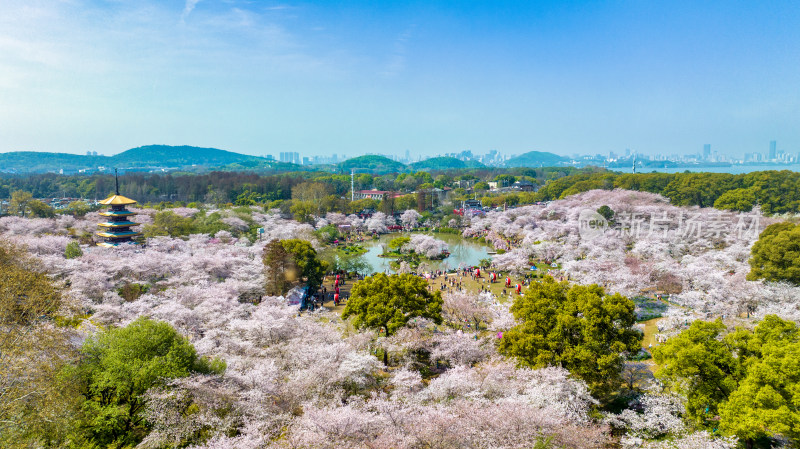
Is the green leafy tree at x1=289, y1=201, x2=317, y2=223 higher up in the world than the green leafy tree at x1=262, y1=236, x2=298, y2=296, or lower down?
higher up

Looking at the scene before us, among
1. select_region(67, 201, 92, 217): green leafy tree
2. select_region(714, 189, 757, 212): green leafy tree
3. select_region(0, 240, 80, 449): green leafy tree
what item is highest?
select_region(714, 189, 757, 212): green leafy tree

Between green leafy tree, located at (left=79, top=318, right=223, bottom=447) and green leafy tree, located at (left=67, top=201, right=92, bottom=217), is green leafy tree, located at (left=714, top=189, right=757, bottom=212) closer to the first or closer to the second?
green leafy tree, located at (left=79, top=318, right=223, bottom=447)

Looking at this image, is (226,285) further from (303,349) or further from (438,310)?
(438,310)

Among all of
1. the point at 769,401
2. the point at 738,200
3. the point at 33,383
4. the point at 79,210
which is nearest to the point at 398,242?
the point at 769,401

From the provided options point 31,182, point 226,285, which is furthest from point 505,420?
point 31,182

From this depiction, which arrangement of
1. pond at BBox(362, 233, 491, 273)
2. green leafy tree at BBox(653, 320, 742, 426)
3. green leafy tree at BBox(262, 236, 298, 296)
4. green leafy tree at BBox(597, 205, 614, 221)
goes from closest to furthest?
green leafy tree at BBox(653, 320, 742, 426) → green leafy tree at BBox(262, 236, 298, 296) → pond at BBox(362, 233, 491, 273) → green leafy tree at BBox(597, 205, 614, 221)

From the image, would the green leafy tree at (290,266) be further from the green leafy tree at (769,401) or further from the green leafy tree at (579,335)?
the green leafy tree at (769,401)

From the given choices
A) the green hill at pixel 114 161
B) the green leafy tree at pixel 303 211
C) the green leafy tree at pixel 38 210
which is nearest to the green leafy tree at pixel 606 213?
the green leafy tree at pixel 303 211

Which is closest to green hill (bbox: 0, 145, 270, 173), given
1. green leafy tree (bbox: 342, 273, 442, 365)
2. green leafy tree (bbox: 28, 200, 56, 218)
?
green leafy tree (bbox: 28, 200, 56, 218)
